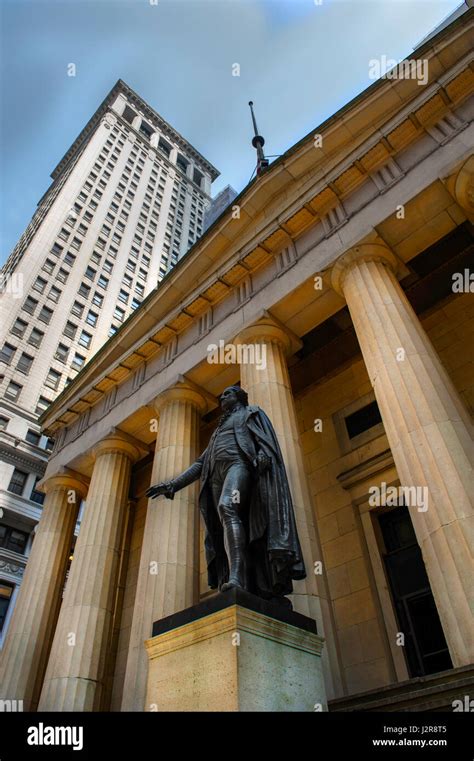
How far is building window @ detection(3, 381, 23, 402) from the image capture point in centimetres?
3755

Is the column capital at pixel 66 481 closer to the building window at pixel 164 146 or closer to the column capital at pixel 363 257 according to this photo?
the column capital at pixel 363 257

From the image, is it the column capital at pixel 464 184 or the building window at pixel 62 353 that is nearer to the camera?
the column capital at pixel 464 184

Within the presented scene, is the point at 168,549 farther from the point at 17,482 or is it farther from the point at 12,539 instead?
the point at 17,482

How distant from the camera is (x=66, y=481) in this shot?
20344 millimetres

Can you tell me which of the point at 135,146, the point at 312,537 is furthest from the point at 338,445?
the point at 135,146

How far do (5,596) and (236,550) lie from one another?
30.4 meters

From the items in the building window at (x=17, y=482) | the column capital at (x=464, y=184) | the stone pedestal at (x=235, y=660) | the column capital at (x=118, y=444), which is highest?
the building window at (x=17, y=482)

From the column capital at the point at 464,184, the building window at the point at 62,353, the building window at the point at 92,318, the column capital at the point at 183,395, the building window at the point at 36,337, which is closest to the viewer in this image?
the column capital at the point at 464,184

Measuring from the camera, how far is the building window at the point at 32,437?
3669 centimetres

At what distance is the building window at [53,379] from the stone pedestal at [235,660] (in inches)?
1468

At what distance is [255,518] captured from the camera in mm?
6797

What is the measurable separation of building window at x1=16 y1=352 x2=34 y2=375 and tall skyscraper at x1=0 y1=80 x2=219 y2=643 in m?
0.08

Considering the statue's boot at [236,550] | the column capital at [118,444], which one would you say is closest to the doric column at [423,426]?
the statue's boot at [236,550]

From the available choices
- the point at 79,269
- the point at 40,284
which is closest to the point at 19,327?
the point at 40,284
